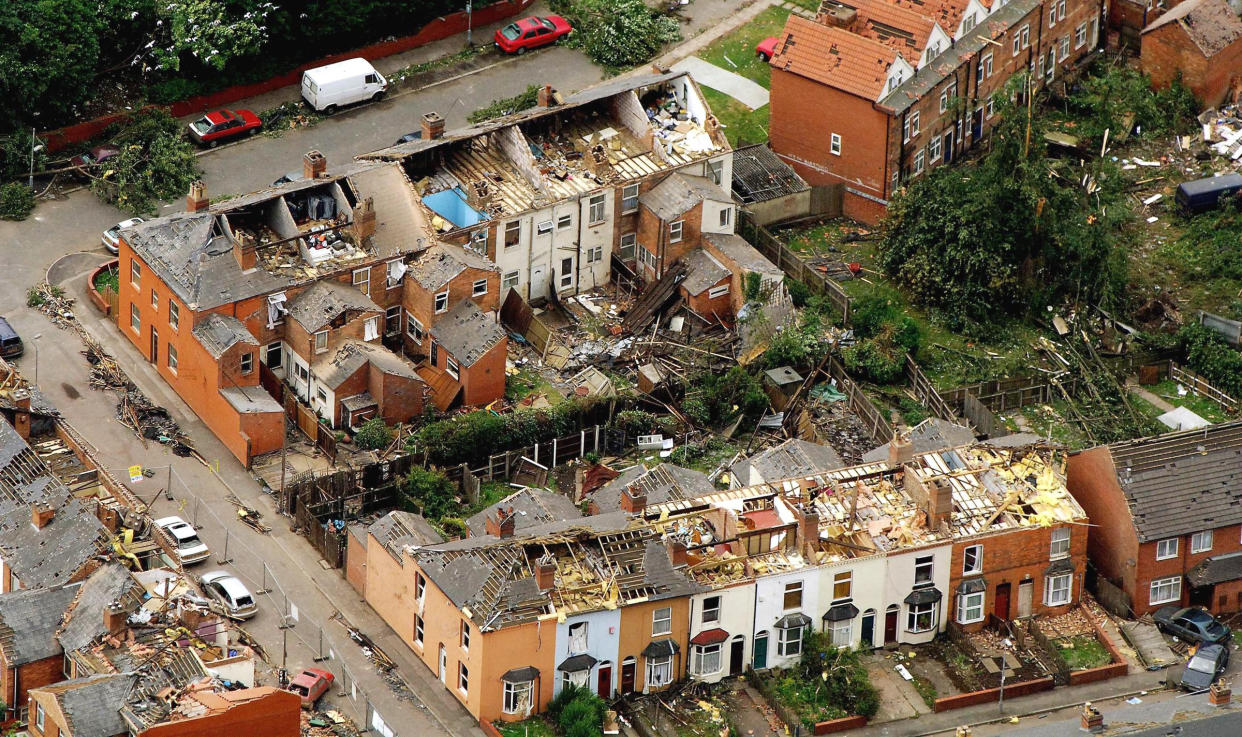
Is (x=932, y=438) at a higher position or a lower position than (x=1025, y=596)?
higher

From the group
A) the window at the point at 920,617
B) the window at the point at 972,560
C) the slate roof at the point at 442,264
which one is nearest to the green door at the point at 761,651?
Answer: the window at the point at 920,617

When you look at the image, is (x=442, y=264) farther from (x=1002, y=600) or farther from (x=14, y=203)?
(x=1002, y=600)

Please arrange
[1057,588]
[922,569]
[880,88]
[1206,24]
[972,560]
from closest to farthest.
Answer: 1. [922,569]
2. [972,560]
3. [1057,588]
4. [880,88]
5. [1206,24]

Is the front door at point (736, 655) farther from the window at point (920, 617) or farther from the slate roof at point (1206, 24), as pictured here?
the slate roof at point (1206, 24)

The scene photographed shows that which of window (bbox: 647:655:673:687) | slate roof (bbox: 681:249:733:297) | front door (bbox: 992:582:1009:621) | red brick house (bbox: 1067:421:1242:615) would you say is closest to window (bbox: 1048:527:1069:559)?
front door (bbox: 992:582:1009:621)

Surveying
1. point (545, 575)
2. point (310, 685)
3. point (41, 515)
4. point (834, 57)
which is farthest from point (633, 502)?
point (834, 57)

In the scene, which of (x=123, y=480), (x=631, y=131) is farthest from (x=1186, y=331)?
(x=123, y=480)
